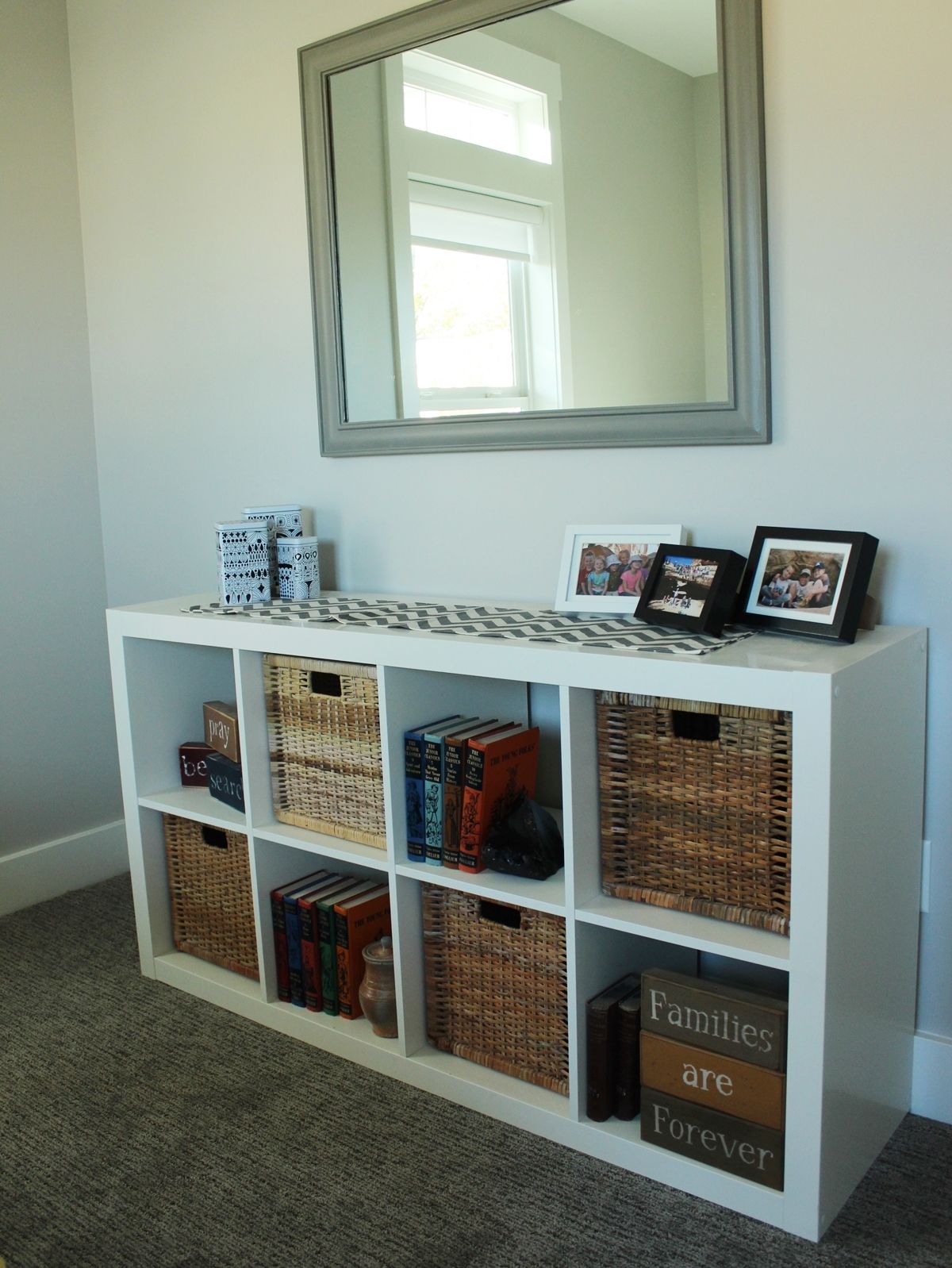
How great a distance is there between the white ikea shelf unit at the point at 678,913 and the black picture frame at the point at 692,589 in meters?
0.08

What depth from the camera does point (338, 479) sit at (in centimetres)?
247

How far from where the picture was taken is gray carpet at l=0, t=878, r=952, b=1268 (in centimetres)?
155

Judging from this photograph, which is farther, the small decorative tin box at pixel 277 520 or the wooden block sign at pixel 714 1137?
the small decorative tin box at pixel 277 520

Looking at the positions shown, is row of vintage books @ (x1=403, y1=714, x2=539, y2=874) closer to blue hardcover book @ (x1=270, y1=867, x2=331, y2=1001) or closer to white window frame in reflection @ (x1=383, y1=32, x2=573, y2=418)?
blue hardcover book @ (x1=270, y1=867, x2=331, y2=1001)

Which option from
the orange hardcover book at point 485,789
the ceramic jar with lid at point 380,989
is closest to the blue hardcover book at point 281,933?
the ceramic jar with lid at point 380,989

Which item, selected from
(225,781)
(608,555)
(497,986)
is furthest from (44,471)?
(497,986)

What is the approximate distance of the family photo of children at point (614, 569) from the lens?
192 cm

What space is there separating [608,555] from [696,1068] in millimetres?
842

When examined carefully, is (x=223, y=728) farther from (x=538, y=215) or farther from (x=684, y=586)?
(x=538, y=215)

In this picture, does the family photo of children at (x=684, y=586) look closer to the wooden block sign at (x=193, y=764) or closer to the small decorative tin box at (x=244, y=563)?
the small decorative tin box at (x=244, y=563)

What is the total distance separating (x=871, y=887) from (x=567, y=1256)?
0.65 meters

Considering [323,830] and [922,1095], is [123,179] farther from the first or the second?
[922,1095]

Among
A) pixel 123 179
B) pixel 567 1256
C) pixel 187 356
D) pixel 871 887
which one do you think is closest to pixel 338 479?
pixel 187 356

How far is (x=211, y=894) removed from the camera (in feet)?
7.74
